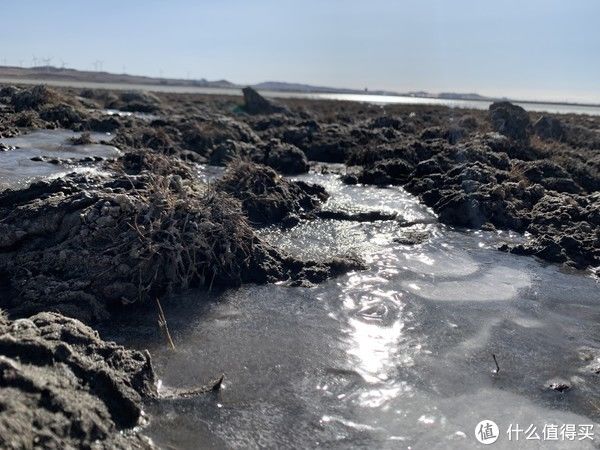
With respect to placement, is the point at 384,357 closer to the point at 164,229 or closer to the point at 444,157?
the point at 164,229

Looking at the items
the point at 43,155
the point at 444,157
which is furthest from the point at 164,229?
the point at 444,157

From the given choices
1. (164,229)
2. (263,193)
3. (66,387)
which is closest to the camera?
(66,387)

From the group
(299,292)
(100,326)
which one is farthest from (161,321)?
(299,292)

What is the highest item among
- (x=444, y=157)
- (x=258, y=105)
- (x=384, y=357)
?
(x=258, y=105)

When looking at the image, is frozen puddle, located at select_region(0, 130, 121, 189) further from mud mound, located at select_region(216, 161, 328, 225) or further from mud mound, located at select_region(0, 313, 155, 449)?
mud mound, located at select_region(0, 313, 155, 449)

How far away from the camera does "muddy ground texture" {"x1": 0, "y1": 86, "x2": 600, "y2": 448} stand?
12.6ft

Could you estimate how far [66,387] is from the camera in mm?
3715

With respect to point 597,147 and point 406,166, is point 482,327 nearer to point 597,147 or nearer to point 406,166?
point 406,166

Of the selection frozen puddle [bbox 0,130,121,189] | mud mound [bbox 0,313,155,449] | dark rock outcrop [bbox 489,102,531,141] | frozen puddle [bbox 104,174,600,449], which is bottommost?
frozen puddle [bbox 104,174,600,449]

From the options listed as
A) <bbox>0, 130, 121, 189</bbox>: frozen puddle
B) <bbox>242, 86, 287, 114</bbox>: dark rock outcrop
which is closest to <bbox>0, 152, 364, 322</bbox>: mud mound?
<bbox>0, 130, 121, 189</bbox>: frozen puddle

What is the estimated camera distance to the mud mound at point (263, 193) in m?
10.5

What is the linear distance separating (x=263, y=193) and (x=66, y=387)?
7.32 metres

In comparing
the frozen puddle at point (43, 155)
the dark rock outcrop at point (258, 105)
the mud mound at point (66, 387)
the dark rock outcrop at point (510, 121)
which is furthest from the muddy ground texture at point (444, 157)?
the dark rock outcrop at point (258, 105)

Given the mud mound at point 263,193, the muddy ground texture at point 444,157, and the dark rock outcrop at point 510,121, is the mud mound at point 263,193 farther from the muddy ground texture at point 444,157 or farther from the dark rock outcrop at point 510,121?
the dark rock outcrop at point 510,121
